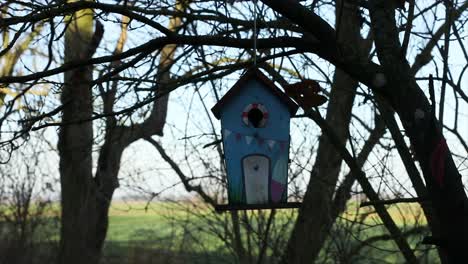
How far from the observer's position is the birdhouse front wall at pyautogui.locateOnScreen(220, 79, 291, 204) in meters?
2.69

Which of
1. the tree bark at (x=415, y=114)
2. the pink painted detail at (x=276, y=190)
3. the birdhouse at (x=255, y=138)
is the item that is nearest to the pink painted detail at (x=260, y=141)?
the birdhouse at (x=255, y=138)

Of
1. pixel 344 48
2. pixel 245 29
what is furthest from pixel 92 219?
pixel 344 48

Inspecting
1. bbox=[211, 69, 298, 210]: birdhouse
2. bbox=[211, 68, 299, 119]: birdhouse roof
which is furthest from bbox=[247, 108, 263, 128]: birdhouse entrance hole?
bbox=[211, 68, 299, 119]: birdhouse roof

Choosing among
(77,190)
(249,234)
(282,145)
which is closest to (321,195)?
(249,234)

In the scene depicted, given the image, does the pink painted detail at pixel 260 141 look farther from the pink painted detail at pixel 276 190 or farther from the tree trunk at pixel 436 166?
the tree trunk at pixel 436 166

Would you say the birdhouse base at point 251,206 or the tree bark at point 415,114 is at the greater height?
the tree bark at point 415,114

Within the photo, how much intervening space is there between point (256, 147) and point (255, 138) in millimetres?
40

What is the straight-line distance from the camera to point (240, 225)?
6359 mm

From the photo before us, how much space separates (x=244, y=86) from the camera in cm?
278

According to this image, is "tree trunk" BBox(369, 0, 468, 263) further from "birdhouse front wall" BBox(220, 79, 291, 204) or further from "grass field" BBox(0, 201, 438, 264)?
"grass field" BBox(0, 201, 438, 264)

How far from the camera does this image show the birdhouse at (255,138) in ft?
8.82

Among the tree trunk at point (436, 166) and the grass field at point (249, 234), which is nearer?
the tree trunk at point (436, 166)

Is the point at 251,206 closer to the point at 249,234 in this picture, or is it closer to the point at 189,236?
the point at 249,234

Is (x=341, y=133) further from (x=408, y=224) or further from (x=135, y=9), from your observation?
(x=135, y=9)
